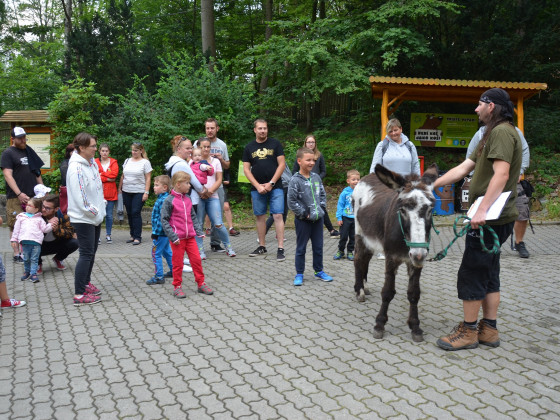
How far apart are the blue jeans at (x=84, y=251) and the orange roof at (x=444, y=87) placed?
28.6ft

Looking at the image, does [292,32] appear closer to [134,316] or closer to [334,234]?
[334,234]

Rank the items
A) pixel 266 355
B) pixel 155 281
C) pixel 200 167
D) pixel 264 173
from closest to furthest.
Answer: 1. pixel 266 355
2. pixel 155 281
3. pixel 200 167
4. pixel 264 173

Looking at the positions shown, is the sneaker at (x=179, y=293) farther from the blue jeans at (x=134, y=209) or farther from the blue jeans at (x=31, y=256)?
the blue jeans at (x=134, y=209)

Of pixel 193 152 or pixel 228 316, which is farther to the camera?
pixel 193 152

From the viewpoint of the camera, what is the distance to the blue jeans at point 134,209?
9859mm

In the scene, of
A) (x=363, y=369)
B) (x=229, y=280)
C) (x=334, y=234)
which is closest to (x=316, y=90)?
(x=334, y=234)

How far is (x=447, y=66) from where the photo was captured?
16156mm

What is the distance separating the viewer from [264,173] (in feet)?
27.3

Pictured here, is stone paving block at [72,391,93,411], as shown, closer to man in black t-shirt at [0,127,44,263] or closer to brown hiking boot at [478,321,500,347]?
brown hiking boot at [478,321,500,347]

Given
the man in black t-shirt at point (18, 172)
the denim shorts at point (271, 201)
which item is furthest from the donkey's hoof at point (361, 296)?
the man in black t-shirt at point (18, 172)

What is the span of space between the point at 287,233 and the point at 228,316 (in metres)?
5.87

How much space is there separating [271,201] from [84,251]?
134 inches

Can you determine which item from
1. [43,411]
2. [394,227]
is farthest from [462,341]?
[43,411]

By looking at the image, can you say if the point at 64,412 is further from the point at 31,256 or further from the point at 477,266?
the point at 31,256
